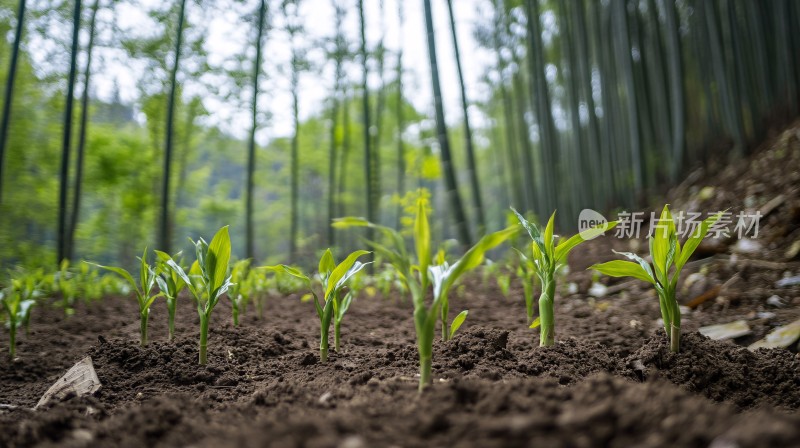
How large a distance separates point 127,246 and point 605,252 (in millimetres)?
11943

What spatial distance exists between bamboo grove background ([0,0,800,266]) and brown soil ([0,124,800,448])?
2.55 m

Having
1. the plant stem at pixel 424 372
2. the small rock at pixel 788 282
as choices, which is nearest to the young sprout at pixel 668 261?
the plant stem at pixel 424 372

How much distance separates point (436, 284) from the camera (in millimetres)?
1118

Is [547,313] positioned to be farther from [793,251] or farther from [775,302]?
[793,251]

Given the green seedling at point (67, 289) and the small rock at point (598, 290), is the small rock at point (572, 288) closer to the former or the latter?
the small rock at point (598, 290)

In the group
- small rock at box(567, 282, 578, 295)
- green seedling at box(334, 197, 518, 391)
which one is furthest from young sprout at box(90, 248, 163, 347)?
small rock at box(567, 282, 578, 295)

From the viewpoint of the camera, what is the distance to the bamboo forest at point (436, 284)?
2.89 feet

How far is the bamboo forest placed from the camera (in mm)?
881

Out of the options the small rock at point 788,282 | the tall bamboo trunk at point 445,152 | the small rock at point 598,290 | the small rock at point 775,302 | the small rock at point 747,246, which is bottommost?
the small rock at point 775,302

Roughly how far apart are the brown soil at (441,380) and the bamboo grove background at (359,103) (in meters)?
2.55

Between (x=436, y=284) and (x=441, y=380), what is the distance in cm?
32

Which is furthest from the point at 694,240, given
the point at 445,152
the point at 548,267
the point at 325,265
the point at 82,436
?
the point at 445,152

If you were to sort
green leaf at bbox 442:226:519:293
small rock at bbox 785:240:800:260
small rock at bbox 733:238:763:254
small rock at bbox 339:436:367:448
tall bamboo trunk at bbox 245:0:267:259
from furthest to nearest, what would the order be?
tall bamboo trunk at bbox 245:0:267:259 < small rock at bbox 733:238:763:254 < small rock at bbox 785:240:800:260 < green leaf at bbox 442:226:519:293 < small rock at bbox 339:436:367:448

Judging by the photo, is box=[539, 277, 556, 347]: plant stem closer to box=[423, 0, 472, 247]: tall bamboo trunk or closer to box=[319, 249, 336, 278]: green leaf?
box=[319, 249, 336, 278]: green leaf
